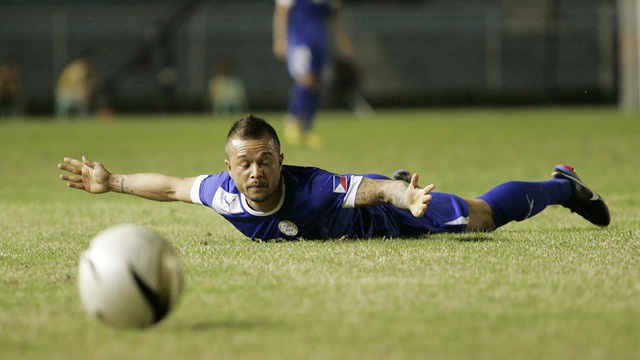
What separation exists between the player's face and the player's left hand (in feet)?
2.47

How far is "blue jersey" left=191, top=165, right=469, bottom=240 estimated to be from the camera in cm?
500

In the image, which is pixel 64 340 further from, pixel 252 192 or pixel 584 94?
pixel 584 94

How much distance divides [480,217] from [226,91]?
25319 millimetres

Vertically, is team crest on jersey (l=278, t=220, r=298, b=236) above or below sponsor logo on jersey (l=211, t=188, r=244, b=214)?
below

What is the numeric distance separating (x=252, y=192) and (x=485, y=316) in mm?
1732

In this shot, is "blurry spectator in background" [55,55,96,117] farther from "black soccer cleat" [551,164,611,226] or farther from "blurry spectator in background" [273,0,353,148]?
"black soccer cleat" [551,164,611,226]

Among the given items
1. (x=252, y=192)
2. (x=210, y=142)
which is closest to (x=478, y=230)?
(x=252, y=192)

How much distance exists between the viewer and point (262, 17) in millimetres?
31750

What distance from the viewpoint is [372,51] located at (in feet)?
105

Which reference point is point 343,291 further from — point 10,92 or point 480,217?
point 10,92

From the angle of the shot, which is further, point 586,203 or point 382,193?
point 586,203

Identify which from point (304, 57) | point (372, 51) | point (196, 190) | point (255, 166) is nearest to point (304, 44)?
point (304, 57)

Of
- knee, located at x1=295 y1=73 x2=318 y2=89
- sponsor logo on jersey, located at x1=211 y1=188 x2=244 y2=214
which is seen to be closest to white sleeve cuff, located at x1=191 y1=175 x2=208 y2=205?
sponsor logo on jersey, located at x1=211 y1=188 x2=244 y2=214

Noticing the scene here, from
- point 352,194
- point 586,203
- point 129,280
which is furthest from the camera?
point 586,203
